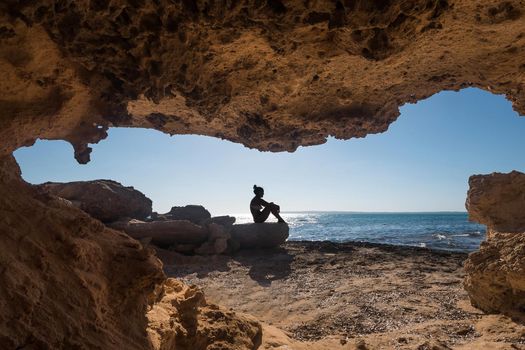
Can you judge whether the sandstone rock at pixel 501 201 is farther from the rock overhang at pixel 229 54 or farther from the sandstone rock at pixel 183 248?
the sandstone rock at pixel 183 248

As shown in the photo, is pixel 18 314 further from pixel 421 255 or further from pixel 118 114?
pixel 421 255

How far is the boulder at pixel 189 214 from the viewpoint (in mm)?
12430

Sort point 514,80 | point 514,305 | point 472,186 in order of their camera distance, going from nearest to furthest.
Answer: point 514,80 < point 514,305 < point 472,186

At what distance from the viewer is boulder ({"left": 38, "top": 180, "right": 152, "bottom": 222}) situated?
393 inches

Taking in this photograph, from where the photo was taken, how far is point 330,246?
1056cm

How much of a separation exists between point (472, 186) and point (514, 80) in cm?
274

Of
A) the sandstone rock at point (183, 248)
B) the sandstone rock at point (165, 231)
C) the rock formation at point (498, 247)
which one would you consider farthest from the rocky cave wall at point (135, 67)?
the sandstone rock at point (183, 248)

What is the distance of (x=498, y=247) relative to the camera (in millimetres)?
4059

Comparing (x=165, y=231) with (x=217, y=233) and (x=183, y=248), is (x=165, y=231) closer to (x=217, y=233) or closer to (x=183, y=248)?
(x=183, y=248)

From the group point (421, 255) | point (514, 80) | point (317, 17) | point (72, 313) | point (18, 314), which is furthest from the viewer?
point (421, 255)

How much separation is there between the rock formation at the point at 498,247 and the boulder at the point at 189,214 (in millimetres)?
9437

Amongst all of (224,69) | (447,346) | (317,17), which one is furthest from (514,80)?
(224,69)

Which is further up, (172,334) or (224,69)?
(224,69)

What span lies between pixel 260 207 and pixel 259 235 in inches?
57.6
